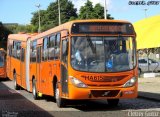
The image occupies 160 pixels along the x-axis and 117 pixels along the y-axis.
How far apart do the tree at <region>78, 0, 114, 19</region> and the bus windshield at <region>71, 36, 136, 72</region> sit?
72.9 meters

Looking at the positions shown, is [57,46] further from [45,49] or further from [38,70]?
[38,70]

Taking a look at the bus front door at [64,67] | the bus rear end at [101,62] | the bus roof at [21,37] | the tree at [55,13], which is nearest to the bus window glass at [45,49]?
the bus front door at [64,67]

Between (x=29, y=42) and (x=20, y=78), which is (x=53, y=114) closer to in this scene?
(x=29, y=42)

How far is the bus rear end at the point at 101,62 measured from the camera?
53.2 ft

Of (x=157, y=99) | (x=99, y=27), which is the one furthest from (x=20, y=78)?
(x=99, y=27)

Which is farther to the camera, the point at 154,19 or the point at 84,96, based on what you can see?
the point at 154,19

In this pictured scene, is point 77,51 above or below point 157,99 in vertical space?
above

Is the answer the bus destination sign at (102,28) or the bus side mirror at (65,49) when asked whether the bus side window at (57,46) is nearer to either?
the bus side mirror at (65,49)

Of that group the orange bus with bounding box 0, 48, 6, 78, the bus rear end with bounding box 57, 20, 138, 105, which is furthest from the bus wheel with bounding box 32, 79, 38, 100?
the orange bus with bounding box 0, 48, 6, 78

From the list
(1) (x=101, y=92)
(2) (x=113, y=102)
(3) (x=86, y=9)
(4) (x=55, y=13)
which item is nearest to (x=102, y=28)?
(1) (x=101, y=92)

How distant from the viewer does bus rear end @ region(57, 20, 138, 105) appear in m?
16.2

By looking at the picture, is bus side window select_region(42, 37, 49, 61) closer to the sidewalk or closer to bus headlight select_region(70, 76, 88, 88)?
bus headlight select_region(70, 76, 88, 88)

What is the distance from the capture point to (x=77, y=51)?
1639cm

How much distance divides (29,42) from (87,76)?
10.3 meters
